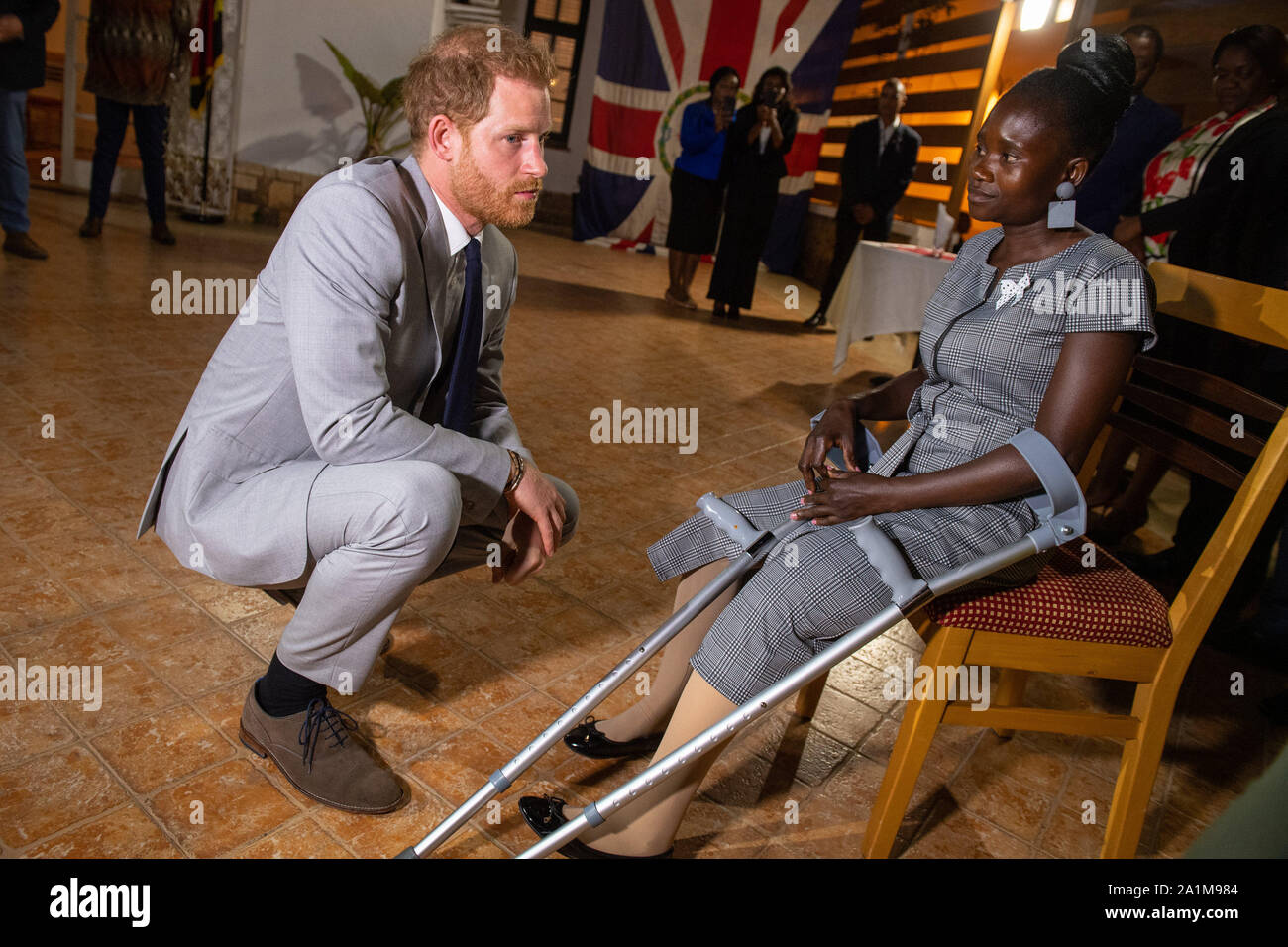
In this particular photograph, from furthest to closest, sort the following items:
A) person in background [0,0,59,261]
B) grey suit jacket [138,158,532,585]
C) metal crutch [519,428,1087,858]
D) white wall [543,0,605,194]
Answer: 1. white wall [543,0,605,194]
2. person in background [0,0,59,261]
3. grey suit jacket [138,158,532,585]
4. metal crutch [519,428,1087,858]

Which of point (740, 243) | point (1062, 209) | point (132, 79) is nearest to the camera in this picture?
point (1062, 209)

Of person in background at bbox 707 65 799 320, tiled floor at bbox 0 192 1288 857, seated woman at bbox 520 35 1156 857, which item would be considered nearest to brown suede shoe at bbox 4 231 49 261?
tiled floor at bbox 0 192 1288 857

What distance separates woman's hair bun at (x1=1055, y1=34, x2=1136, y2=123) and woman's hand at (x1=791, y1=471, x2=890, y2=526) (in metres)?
0.82

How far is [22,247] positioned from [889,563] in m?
5.79

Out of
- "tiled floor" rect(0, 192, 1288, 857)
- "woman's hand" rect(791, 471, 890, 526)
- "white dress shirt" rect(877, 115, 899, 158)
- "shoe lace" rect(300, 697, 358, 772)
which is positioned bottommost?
"tiled floor" rect(0, 192, 1288, 857)

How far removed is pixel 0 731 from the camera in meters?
1.78

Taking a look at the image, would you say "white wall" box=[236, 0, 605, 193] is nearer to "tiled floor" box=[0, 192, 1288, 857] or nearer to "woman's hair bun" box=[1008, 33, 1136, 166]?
"tiled floor" box=[0, 192, 1288, 857]

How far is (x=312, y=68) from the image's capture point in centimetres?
797

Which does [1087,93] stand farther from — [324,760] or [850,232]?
[850,232]

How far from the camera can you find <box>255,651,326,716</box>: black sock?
1777mm

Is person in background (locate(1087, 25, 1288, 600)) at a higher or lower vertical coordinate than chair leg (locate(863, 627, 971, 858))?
higher

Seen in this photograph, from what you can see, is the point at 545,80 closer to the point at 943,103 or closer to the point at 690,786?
the point at 690,786

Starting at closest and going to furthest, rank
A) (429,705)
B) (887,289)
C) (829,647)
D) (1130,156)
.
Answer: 1. (829,647)
2. (429,705)
3. (1130,156)
4. (887,289)

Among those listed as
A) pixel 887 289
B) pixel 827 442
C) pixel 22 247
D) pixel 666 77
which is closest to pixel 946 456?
pixel 827 442
